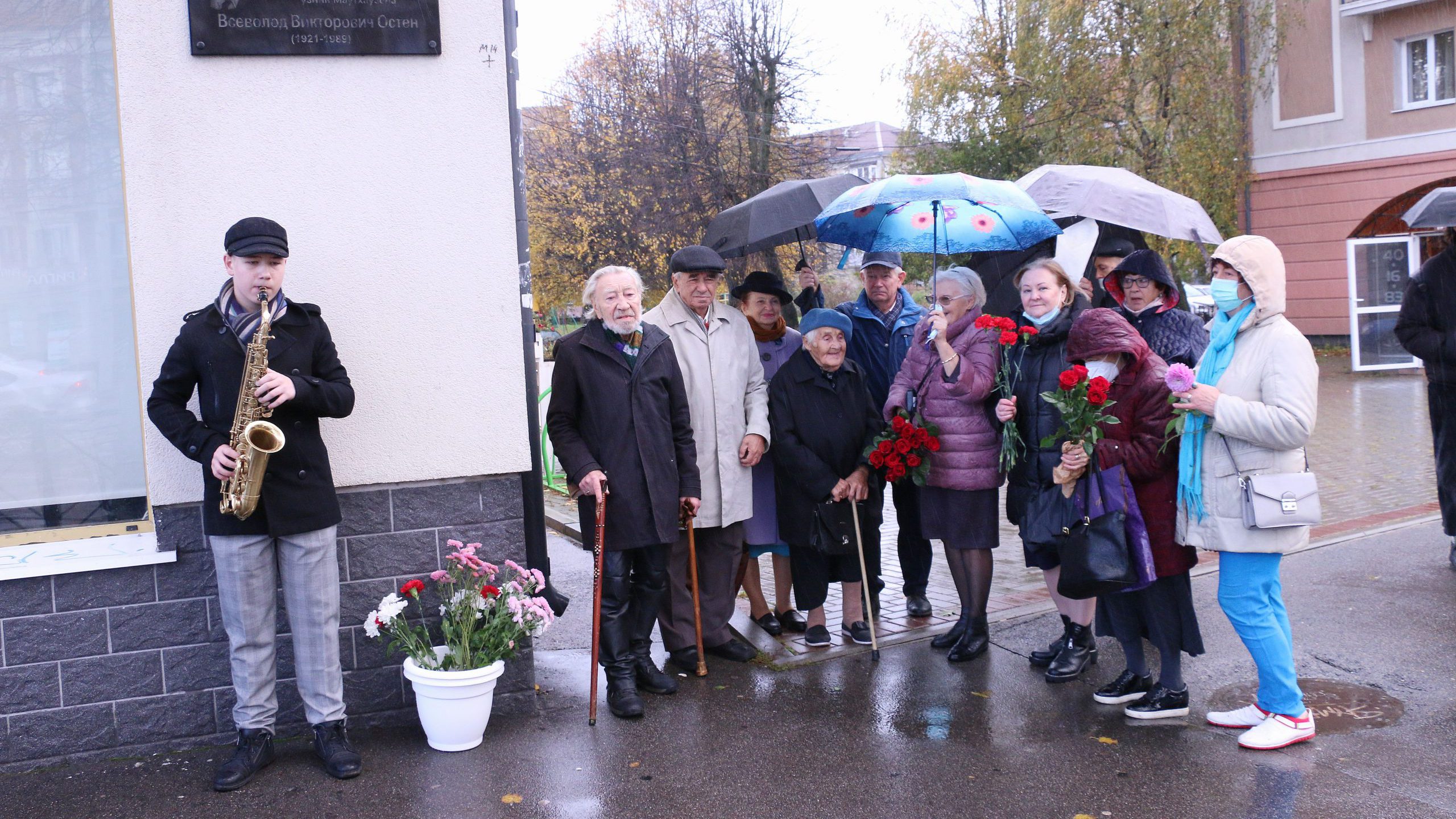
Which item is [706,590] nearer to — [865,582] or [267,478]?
[865,582]

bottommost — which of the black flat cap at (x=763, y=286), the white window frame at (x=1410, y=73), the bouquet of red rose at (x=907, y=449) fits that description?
the bouquet of red rose at (x=907, y=449)

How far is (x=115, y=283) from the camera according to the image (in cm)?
Answer: 470

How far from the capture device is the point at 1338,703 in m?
4.78

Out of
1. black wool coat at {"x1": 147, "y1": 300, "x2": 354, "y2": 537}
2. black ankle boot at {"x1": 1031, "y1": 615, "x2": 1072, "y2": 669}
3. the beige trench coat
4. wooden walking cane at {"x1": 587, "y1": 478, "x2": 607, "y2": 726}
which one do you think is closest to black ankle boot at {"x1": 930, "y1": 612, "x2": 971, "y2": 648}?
Answer: black ankle boot at {"x1": 1031, "y1": 615, "x2": 1072, "y2": 669}

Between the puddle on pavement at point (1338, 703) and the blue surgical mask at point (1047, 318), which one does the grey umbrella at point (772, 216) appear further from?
the puddle on pavement at point (1338, 703)

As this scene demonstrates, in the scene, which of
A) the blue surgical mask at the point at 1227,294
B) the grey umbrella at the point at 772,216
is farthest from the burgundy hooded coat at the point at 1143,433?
the grey umbrella at the point at 772,216

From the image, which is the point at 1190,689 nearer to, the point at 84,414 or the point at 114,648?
the point at 114,648

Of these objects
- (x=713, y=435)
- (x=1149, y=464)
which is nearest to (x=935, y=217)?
(x=713, y=435)

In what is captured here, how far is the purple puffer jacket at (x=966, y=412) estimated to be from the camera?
5.30 meters

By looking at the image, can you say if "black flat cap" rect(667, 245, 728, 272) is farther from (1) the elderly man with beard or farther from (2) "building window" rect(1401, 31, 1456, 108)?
(2) "building window" rect(1401, 31, 1456, 108)

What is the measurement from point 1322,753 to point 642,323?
10.8 feet

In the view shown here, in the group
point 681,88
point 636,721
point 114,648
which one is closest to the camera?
point 114,648

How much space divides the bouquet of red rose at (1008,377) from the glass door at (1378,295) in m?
16.8

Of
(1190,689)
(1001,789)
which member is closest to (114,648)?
(1001,789)
